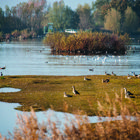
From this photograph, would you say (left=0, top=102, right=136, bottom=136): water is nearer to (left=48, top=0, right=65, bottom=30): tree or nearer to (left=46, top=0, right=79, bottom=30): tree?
(left=48, top=0, right=65, bottom=30): tree

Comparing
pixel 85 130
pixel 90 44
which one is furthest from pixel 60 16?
pixel 85 130

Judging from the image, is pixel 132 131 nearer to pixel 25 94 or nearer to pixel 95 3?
pixel 25 94

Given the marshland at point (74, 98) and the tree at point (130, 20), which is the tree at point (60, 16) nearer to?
the tree at point (130, 20)

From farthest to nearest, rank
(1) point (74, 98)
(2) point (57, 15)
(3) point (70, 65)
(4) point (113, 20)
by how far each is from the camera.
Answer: (2) point (57, 15)
(4) point (113, 20)
(3) point (70, 65)
(1) point (74, 98)

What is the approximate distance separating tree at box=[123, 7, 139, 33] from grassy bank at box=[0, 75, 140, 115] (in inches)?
4402

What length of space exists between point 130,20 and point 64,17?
92.0 ft

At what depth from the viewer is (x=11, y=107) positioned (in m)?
19.2

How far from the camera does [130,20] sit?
137 metres

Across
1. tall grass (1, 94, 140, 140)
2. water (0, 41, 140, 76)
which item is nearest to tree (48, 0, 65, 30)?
water (0, 41, 140, 76)

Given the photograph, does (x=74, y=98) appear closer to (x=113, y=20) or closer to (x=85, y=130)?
(x=85, y=130)

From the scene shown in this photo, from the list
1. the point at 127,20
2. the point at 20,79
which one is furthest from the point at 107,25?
the point at 20,79

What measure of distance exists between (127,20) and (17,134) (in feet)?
427

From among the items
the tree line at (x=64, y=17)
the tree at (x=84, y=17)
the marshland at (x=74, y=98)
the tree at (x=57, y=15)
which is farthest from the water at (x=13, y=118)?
the tree at (x=84, y=17)

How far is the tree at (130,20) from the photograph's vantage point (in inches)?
5379
